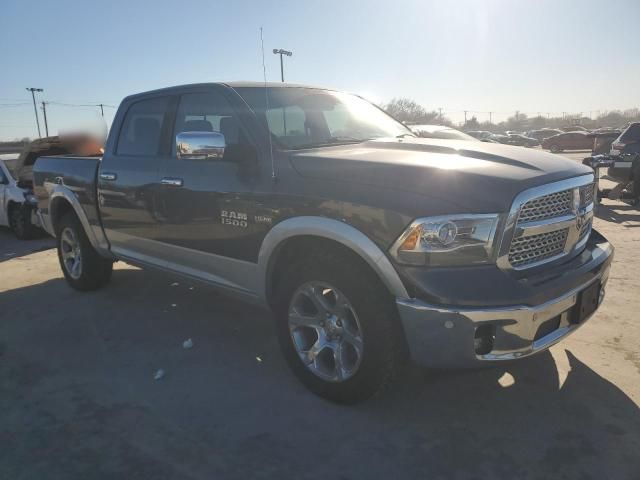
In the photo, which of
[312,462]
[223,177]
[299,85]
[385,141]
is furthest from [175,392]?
[299,85]

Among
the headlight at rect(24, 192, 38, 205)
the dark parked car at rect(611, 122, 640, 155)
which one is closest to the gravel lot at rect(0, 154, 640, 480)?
the headlight at rect(24, 192, 38, 205)

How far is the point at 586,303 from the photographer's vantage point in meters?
2.75

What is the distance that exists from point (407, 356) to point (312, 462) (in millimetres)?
720

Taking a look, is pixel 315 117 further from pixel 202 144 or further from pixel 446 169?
pixel 446 169

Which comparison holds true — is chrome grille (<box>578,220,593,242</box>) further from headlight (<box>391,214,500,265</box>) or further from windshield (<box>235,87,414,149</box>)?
windshield (<box>235,87,414,149</box>)

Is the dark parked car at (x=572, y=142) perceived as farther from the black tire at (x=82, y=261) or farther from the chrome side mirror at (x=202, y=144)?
the chrome side mirror at (x=202, y=144)

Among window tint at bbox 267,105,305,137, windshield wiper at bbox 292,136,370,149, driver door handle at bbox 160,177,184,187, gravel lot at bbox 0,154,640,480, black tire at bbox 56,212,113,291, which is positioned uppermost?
window tint at bbox 267,105,305,137

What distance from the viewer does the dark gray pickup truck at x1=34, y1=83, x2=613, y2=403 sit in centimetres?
239

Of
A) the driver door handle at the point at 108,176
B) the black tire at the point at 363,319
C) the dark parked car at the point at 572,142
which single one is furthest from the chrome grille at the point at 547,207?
the dark parked car at the point at 572,142

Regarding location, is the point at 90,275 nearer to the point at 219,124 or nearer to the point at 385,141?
the point at 219,124

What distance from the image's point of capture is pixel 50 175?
5.36 meters

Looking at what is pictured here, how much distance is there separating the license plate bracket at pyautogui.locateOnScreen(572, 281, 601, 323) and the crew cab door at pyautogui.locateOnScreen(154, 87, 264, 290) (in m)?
1.81

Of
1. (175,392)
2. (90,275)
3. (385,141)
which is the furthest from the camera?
(90,275)

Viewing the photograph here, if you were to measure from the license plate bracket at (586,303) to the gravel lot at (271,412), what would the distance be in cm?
52
